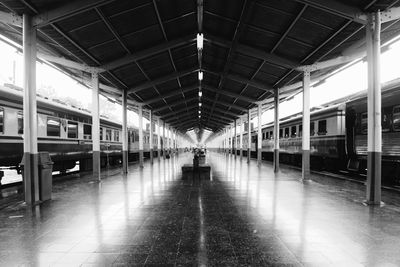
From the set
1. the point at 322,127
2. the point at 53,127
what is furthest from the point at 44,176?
the point at 322,127

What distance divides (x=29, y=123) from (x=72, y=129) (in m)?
6.00

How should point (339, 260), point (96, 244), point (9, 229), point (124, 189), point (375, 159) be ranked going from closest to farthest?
point (339, 260)
point (96, 244)
point (9, 229)
point (375, 159)
point (124, 189)

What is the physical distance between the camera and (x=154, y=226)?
4797 mm

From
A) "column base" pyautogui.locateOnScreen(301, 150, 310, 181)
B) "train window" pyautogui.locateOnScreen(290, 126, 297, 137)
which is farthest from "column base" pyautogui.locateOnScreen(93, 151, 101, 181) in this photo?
"train window" pyautogui.locateOnScreen(290, 126, 297, 137)

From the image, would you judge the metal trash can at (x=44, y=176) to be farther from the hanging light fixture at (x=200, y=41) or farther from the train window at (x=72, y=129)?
the hanging light fixture at (x=200, y=41)

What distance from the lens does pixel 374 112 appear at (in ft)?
21.8

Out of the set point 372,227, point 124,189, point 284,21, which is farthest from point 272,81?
point 372,227

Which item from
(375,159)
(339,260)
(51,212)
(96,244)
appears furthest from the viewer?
(375,159)

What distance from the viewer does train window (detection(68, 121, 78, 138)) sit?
12.2 m

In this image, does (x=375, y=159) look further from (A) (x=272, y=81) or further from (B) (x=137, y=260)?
(A) (x=272, y=81)

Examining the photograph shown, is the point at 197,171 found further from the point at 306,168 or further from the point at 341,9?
the point at 341,9

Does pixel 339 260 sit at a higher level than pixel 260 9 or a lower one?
lower

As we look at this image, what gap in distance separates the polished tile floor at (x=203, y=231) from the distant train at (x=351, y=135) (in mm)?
2285

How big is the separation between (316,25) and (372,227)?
237 inches
